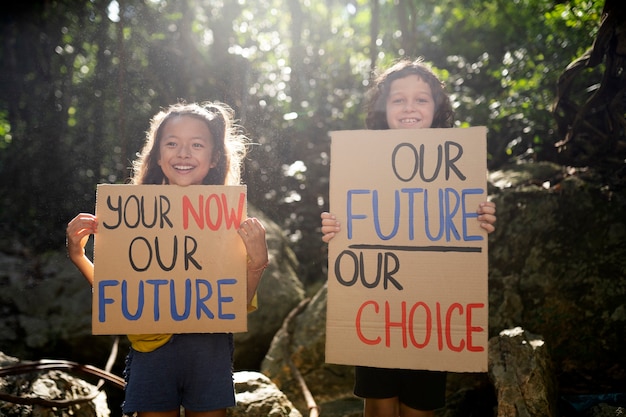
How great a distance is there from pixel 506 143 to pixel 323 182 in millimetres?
1443

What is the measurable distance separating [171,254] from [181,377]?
16.2 inches

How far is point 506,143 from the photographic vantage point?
3.87 metres

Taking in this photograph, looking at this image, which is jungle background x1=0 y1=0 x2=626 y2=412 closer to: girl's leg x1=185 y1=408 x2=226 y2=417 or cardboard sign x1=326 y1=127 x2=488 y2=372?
cardboard sign x1=326 y1=127 x2=488 y2=372

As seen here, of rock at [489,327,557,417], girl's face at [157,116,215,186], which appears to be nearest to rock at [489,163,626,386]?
rock at [489,327,557,417]

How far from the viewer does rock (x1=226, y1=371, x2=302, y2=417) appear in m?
2.16

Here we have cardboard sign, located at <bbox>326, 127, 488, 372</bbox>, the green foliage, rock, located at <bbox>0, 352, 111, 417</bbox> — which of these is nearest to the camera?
cardboard sign, located at <bbox>326, 127, 488, 372</bbox>

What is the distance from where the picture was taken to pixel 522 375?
2.09 m

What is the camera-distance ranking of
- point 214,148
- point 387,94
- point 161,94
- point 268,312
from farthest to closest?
point 161,94, point 268,312, point 387,94, point 214,148

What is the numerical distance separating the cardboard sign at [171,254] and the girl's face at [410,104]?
657 millimetres

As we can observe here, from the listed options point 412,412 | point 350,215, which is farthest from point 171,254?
point 412,412

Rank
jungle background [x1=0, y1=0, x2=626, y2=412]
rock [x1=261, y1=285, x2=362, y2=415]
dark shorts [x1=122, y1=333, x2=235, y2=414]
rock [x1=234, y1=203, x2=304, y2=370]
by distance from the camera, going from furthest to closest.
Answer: jungle background [x1=0, y1=0, x2=626, y2=412] → rock [x1=234, y1=203, x2=304, y2=370] → rock [x1=261, y1=285, x2=362, y2=415] → dark shorts [x1=122, y1=333, x2=235, y2=414]

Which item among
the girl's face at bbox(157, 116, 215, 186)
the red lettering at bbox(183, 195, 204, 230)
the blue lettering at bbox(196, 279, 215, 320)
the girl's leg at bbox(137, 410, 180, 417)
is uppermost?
the girl's face at bbox(157, 116, 215, 186)

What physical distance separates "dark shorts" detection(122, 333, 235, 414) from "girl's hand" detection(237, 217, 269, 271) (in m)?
0.32

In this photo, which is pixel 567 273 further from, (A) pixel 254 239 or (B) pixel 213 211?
(B) pixel 213 211
